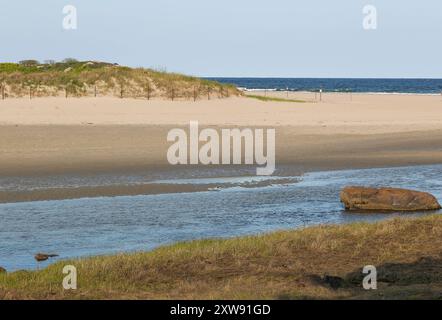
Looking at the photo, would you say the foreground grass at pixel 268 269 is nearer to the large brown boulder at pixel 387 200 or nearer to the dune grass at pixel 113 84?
the large brown boulder at pixel 387 200

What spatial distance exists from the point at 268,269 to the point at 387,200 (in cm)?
742

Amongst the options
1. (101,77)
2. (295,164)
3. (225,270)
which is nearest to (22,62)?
(101,77)

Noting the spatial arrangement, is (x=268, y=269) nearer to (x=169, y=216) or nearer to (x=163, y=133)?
(x=169, y=216)

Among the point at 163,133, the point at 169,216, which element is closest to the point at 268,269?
the point at 169,216

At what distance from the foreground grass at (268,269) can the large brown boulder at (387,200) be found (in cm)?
412

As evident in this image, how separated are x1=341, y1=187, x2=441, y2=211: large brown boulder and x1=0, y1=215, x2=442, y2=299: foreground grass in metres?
4.12

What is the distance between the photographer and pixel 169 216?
642 inches

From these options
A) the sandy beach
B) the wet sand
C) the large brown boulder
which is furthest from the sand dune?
the large brown boulder

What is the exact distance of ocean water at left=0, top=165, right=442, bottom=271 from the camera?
13.5 meters

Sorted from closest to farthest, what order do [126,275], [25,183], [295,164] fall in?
1. [126,275]
2. [25,183]
3. [295,164]

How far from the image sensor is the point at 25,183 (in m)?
20.0

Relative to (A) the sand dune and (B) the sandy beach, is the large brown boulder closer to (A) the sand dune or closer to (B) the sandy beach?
(B) the sandy beach
